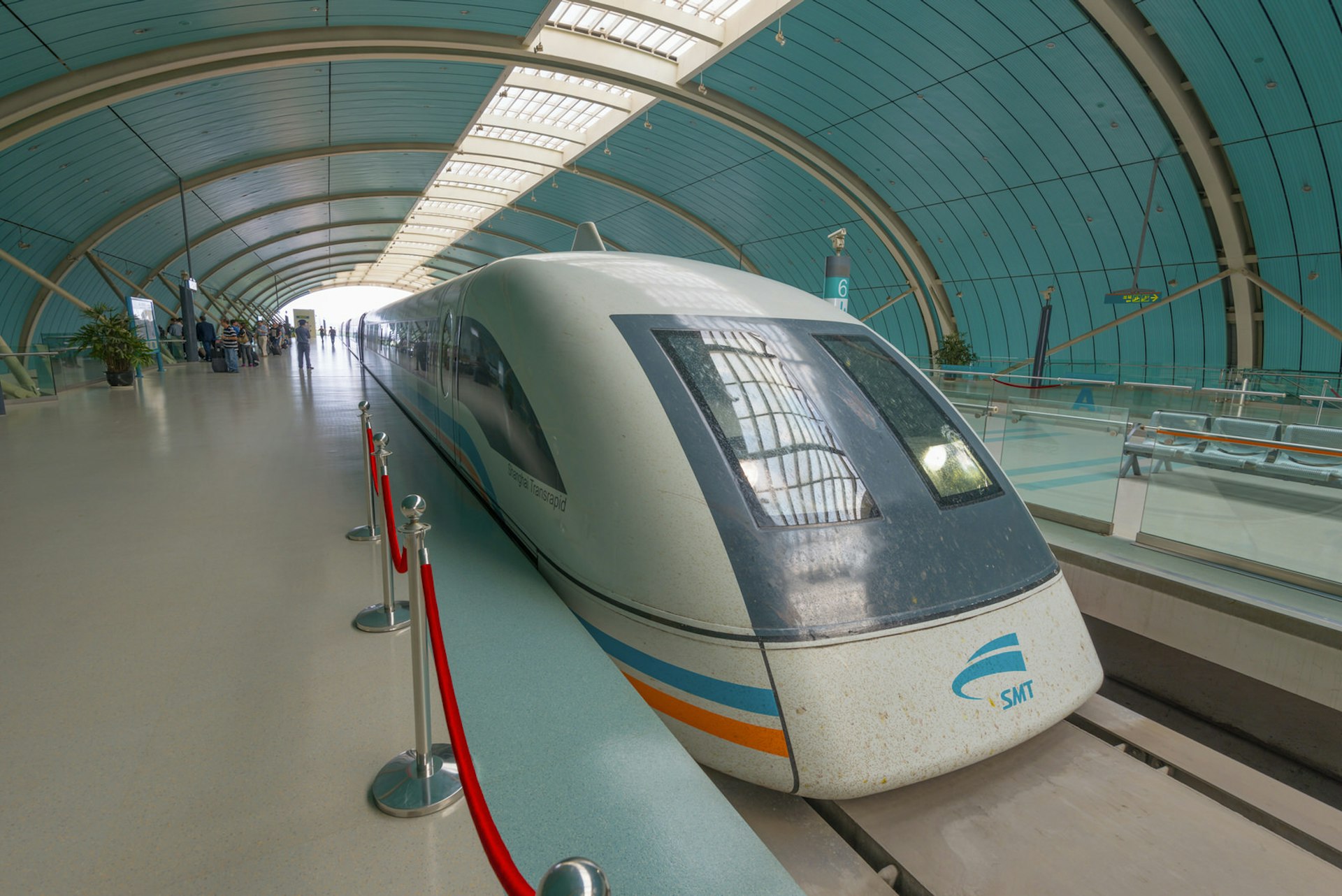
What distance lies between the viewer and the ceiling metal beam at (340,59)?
16.3 meters

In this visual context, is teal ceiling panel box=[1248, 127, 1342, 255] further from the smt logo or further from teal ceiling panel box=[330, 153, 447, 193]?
teal ceiling panel box=[330, 153, 447, 193]

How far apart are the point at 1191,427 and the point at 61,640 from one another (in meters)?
11.3

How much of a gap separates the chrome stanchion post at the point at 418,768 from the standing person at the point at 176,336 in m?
29.0

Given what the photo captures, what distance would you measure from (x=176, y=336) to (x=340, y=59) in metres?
17.3

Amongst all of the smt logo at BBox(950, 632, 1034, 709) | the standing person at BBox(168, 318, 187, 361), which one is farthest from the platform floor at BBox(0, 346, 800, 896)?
the standing person at BBox(168, 318, 187, 361)

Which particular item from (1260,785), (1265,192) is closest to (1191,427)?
(1260,785)

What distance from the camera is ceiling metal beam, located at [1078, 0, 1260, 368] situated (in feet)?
50.5

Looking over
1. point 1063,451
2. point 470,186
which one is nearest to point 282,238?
point 470,186

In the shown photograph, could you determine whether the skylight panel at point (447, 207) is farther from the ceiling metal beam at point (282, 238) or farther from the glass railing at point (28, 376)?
the glass railing at point (28, 376)

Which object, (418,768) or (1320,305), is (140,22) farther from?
(1320,305)

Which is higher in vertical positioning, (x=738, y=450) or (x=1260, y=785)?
(x=738, y=450)

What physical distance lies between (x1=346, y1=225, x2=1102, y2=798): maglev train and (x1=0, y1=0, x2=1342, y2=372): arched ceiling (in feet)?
52.6

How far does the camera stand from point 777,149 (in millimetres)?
24641

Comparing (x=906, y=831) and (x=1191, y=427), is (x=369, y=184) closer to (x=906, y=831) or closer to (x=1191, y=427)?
(x=1191, y=427)
